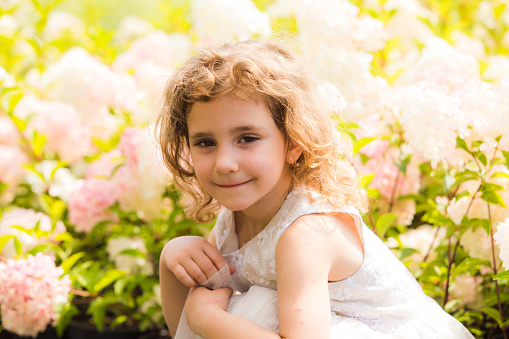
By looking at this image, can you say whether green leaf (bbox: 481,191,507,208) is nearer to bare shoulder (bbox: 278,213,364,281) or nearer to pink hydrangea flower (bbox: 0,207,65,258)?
bare shoulder (bbox: 278,213,364,281)

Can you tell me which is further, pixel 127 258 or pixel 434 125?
pixel 127 258

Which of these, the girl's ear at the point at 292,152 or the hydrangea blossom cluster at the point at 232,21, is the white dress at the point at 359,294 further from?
the hydrangea blossom cluster at the point at 232,21

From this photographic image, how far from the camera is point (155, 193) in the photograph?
1969 mm

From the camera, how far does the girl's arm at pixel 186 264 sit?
4.82 feet

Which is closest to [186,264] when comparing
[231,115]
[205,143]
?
[205,143]

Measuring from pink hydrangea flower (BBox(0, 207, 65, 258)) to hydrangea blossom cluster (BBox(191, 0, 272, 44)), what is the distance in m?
0.94

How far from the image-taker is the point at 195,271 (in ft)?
4.81

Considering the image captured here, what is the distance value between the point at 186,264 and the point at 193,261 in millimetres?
21

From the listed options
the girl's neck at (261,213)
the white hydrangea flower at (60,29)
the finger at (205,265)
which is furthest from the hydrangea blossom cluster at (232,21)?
the white hydrangea flower at (60,29)

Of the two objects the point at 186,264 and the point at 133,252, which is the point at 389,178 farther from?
the point at 133,252

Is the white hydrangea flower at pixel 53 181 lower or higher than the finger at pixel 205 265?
lower

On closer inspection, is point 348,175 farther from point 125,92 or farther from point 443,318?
point 125,92

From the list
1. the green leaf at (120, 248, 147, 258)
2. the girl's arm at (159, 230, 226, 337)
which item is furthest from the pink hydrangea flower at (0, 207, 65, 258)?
the girl's arm at (159, 230, 226, 337)

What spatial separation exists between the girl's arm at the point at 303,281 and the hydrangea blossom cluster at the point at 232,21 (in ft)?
3.18
